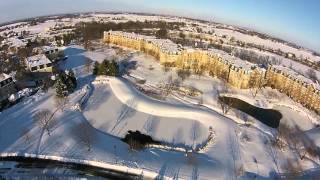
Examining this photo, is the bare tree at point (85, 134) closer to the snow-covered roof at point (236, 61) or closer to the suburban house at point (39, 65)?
the suburban house at point (39, 65)

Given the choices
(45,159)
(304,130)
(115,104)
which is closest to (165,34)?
(115,104)

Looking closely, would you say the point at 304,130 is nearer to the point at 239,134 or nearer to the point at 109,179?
the point at 239,134

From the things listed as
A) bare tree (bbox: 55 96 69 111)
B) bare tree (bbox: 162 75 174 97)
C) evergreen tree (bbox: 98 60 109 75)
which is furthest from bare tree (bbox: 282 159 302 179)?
evergreen tree (bbox: 98 60 109 75)

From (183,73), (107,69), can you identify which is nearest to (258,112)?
(183,73)

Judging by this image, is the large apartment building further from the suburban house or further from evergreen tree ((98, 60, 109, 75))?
the suburban house

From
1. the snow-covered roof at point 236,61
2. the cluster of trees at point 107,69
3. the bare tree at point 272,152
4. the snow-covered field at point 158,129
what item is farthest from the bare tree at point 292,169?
the cluster of trees at point 107,69

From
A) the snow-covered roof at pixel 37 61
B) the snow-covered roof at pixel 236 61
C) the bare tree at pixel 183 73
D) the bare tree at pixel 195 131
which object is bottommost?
the bare tree at pixel 195 131
